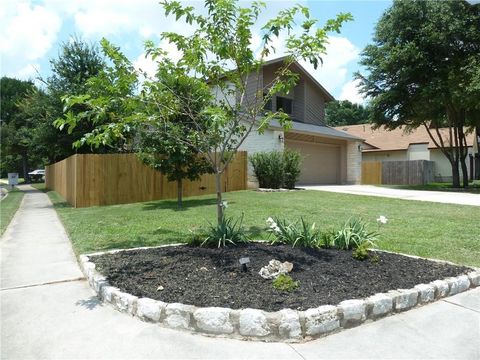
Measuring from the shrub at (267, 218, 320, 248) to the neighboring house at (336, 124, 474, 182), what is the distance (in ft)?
87.9

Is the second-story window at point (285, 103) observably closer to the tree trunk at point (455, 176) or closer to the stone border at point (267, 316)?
the tree trunk at point (455, 176)

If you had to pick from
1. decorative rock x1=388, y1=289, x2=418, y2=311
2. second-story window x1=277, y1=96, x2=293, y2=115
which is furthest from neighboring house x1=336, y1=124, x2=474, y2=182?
decorative rock x1=388, y1=289, x2=418, y2=311

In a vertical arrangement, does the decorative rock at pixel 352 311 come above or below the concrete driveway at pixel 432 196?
below

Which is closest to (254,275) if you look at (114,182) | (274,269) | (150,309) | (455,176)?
(274,269)

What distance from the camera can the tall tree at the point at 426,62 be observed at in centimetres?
1769

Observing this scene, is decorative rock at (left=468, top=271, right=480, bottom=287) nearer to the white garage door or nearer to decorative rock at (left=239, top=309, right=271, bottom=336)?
decorative rock at (left=239, top=309, right=271, bottom=336)

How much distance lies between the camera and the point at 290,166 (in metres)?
18.0

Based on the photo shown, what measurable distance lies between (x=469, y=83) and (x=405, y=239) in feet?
42.3

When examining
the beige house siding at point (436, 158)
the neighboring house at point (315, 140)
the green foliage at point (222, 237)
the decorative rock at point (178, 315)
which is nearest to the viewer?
the decorative rock at point (178, 315)

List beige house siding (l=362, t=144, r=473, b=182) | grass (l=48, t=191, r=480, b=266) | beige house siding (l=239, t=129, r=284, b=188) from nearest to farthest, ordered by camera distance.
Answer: grass (l=48, t=191, r=480, b=266)
beige house siding (l=239, t=129, r=284, b=188)
beige house siding (l=362, t=144, r=473, b=182)

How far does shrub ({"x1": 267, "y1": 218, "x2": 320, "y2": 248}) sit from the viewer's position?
5.64 meters

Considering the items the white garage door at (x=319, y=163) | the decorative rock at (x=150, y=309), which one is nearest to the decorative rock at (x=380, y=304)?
the decorative rock at (x=150, y=309)

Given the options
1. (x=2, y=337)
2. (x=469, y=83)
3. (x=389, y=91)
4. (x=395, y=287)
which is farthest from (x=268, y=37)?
(x=389, y=91)

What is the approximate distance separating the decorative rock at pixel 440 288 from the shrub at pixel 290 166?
44.2 feet
